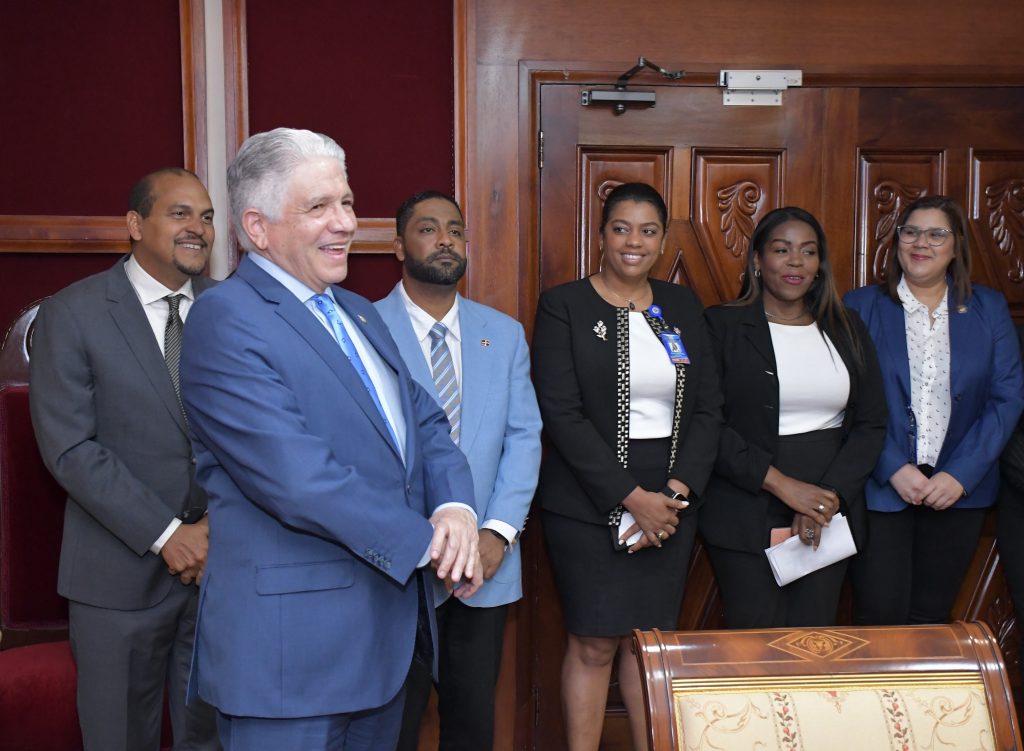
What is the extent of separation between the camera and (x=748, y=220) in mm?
3385

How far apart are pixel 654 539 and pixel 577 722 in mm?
612

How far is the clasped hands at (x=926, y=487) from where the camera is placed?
2928 mm

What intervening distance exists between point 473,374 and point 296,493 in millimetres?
1101

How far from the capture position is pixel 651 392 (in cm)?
281

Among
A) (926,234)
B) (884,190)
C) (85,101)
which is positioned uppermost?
(85,101)

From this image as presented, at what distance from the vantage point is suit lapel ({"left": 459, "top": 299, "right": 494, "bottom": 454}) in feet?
8.79

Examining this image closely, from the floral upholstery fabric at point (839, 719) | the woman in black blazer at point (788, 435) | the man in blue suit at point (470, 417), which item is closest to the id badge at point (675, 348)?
the woman in black blazer at point (788, 435)

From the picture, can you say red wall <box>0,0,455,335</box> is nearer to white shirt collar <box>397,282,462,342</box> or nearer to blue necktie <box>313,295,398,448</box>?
white shirt collar <box>397,282,462,342</box>

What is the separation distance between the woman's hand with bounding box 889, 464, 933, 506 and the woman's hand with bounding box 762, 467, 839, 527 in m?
0.23

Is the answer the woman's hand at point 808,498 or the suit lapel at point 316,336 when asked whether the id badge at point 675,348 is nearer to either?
the woman's hand at point 808,498

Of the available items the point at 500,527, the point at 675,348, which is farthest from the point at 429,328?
the point at 675,348

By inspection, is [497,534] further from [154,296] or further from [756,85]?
[756,85]

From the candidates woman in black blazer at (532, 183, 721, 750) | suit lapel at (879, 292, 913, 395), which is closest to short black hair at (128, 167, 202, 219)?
woman in black blazer at (532, 183, 721, 750)

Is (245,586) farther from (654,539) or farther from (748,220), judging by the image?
(748,220)
